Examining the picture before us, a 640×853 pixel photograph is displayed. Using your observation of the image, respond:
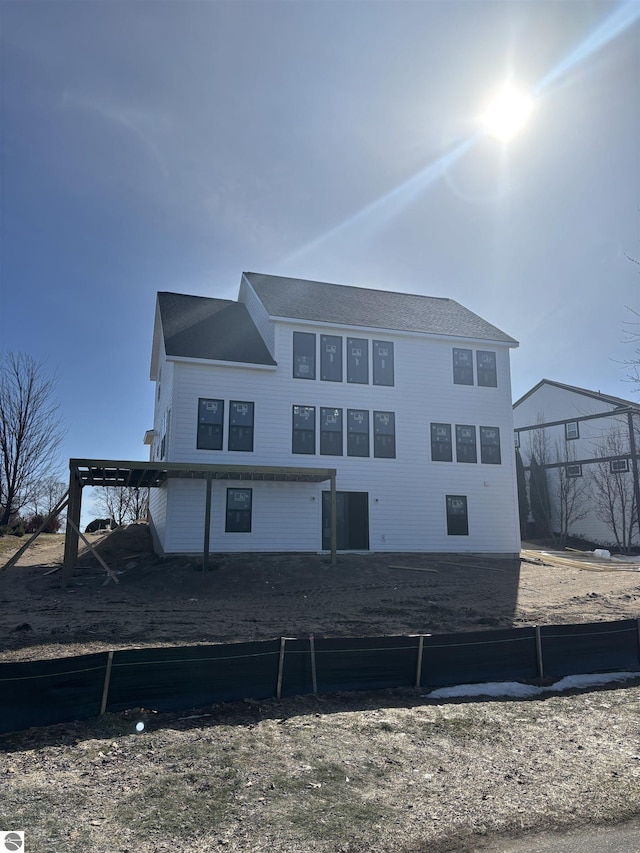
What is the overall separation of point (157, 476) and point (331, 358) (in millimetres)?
7319

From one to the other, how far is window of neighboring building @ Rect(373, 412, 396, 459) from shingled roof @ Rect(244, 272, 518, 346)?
336cm

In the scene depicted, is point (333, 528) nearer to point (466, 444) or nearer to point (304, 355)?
point (304, 355)

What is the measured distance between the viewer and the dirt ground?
10359mm

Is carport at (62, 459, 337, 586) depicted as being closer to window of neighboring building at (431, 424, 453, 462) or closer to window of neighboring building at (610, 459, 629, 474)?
window of neighboring building at (431, 424, 453, 462)

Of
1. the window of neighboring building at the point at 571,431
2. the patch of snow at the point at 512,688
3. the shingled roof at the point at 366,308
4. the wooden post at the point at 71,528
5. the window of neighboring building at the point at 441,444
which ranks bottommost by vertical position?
the patch of snow at the point at 512,688

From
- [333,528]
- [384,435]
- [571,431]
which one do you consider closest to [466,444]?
[384,435]

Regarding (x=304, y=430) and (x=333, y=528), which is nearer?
(x=333, y=528)

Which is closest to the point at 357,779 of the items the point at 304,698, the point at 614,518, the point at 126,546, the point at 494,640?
the point at 304,698

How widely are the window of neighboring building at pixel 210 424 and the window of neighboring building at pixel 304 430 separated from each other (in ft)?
8.40

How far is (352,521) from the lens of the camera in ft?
66.5

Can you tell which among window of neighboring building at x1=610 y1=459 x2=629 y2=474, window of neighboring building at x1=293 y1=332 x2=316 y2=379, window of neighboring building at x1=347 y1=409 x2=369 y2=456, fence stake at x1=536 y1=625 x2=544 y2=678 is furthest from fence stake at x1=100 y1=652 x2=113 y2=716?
window of neighboring building at x1=610 y1=459 x2=629 y2=474

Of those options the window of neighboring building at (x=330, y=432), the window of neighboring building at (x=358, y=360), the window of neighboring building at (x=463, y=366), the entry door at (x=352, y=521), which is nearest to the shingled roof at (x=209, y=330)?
the window of neighboring building at (x=330, y=432)

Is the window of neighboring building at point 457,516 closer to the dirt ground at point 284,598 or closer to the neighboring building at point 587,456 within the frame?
the dirt ground at point 284,598

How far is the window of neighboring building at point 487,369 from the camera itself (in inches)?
893
